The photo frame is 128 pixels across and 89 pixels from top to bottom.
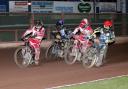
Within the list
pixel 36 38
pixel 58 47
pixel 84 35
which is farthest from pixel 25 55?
pixel 84 35

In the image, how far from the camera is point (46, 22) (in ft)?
77.5

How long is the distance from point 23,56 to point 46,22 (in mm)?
9031

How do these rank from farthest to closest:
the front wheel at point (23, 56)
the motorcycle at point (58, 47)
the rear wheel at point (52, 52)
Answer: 1. the rear wheel at point (52, 52)
2. the motorcycle at point (58, 47)
3. the front wheel at point (23, 56)

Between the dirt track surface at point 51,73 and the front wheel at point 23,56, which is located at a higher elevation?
the front wheel at point 23,56

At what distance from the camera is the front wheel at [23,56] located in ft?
48.2

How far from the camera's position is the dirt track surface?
1212cm

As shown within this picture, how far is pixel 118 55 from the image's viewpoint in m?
19.3

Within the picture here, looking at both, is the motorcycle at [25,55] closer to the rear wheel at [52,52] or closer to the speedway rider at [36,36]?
the speedway rider at [36,36]

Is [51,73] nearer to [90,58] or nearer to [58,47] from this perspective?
[90,58]

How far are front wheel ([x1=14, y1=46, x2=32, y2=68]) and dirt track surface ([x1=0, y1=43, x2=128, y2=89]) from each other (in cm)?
21

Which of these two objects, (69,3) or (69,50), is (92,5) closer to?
(69,3)

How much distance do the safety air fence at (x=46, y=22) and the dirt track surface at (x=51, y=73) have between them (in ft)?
14.3

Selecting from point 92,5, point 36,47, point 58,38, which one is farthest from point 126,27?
point 36,47

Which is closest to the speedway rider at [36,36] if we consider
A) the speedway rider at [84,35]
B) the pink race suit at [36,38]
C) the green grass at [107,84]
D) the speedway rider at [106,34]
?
the pink race suit at [36,38]
